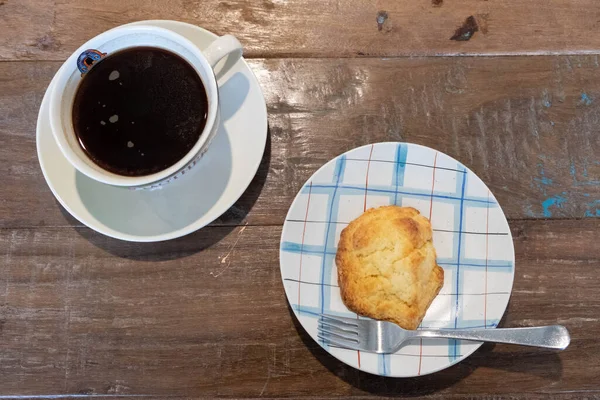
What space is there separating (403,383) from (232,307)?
0.38 meters

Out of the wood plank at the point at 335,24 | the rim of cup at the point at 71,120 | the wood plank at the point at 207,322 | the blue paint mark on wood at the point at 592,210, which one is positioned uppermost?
the wood plank at the point at 335,24

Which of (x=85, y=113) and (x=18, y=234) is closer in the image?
(x=85, y=113)

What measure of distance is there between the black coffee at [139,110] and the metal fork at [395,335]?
0.43 metres

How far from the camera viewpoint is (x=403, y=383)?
103 centimetres

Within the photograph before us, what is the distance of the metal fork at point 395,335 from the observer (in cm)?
94

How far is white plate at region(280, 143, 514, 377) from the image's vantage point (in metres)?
0.98

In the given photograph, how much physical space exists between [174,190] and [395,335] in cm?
50

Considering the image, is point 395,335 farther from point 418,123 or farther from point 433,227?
point 418,123

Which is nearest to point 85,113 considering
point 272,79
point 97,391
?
point 272,79

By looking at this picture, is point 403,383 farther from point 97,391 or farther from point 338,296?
point 97,391

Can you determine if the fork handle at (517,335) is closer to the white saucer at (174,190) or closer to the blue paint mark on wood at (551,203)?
the blue paint mark on wood at (551,203)

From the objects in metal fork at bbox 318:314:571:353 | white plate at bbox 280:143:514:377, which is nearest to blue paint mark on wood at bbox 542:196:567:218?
white plate at bbox 280:143:514:377

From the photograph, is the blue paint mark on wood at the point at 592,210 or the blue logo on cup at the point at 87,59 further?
the blue paint mark on wood at the point at 592,210

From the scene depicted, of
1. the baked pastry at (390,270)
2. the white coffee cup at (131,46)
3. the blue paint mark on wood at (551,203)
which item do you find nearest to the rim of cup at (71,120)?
the white coffee cup at (131,46)
